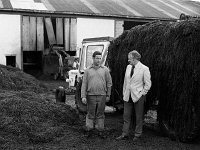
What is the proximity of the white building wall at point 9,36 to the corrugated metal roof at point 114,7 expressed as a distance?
2.62 feet

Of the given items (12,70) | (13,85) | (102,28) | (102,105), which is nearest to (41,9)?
(102,28)

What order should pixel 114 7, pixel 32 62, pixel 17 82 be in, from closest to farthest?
pixel 17 82 → pixel 32 62 → pixel 114 7

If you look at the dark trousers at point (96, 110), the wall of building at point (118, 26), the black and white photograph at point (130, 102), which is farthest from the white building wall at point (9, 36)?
the dark trousers at point (96, 110)

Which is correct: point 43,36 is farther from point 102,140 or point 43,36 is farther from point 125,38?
point 102,140

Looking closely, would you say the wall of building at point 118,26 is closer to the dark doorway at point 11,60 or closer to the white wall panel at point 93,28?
the white wall panel at point 93,28

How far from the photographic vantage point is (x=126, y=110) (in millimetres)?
7504

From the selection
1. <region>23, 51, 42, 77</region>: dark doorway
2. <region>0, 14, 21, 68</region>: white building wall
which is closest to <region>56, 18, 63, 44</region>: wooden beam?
<region>23, 51, 42, 77</region>: dark doorway

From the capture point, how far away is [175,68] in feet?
23.6

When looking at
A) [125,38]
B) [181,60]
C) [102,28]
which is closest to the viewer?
[181,60]

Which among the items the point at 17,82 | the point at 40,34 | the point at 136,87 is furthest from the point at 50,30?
the point at 136,87

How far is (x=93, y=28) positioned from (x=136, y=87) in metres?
18.3

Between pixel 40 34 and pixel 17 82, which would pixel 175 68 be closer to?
pixel 17 82

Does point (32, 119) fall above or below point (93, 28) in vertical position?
below

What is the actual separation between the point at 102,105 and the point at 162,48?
1728 mm
